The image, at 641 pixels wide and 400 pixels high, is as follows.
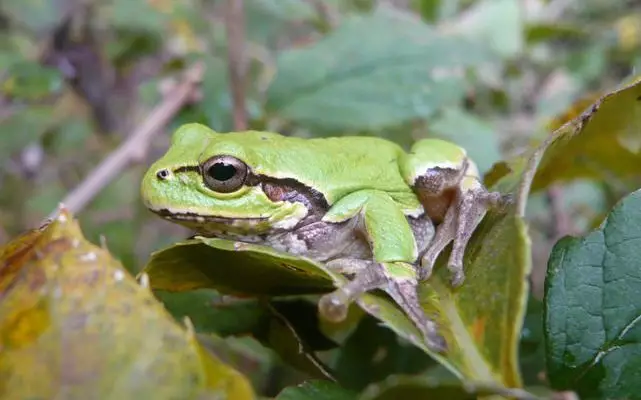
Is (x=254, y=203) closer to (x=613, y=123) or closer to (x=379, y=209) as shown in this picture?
(x=379, y=209)

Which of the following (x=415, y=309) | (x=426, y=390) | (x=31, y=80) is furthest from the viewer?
(x=31, y=80)

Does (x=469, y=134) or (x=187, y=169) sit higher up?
(x=469, y=134)

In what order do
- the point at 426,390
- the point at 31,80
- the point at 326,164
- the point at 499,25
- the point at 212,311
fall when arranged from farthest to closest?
the point at 499,25, the point at 31,80, the point at 326,164, the point at 212,311, the point at 426,390

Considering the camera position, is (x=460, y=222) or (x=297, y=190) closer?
(x=460, y=222)

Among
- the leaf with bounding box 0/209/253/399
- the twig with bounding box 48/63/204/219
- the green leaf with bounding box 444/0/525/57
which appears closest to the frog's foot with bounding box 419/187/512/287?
the leaf with bounding box 0/209/253/399

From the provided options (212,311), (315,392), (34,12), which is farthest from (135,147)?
(34,12)

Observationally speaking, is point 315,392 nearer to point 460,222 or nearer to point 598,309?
point 598,309

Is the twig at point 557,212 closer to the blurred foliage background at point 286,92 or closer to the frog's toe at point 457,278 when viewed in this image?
the blurred foliage background at point 286,92
